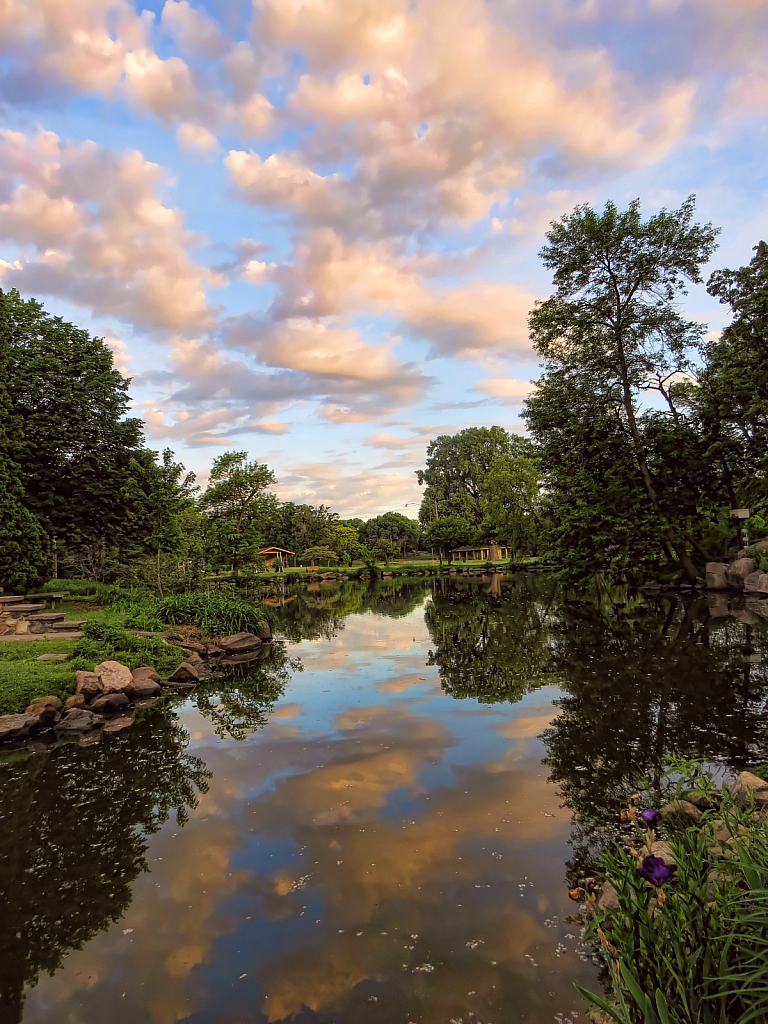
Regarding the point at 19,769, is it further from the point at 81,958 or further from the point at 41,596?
the point at 41,596

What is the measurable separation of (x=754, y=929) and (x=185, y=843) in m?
4.61

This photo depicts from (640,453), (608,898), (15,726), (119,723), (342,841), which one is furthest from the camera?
(640,453)

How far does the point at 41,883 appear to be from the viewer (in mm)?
4594

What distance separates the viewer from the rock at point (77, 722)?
339 inches

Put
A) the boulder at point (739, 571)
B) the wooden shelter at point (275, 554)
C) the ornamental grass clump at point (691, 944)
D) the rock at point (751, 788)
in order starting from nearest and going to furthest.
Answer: the ornamental grass clump at point (691, 944) < the rock at point (751, 788) < the boulder at point (739, 571) < the wooden shelter at point (275, 554)

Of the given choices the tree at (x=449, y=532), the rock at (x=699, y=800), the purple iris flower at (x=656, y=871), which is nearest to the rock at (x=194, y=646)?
the rock at (x=699, y=800)

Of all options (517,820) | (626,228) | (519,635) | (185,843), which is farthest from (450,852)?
(626,228)

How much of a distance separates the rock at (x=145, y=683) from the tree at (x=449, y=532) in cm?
4839

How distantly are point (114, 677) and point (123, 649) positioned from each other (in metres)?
1.95

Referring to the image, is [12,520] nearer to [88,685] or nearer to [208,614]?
[208,614]

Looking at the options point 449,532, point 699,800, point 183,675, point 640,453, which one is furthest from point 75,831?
point 449,532

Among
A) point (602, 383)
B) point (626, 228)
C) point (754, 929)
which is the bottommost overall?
point (754, 929)

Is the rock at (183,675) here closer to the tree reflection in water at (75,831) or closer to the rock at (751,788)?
the tree reflection in water at (75,831)

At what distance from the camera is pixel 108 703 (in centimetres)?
949
